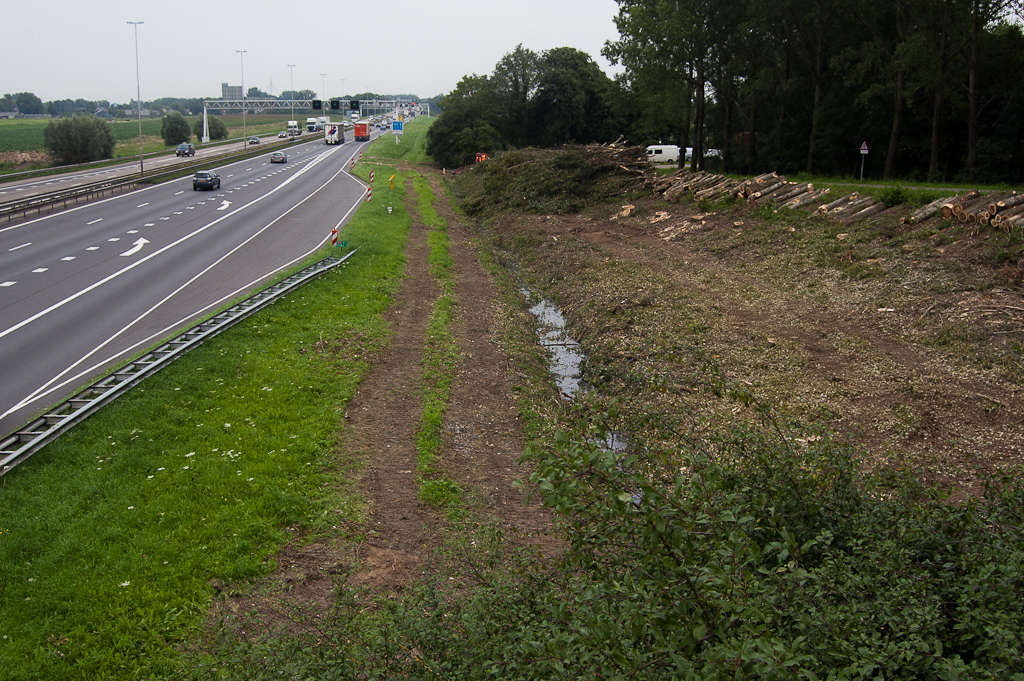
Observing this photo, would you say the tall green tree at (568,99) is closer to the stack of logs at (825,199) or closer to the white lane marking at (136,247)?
the stack of logs at (825,199)

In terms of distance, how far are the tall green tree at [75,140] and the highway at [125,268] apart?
3021 cm

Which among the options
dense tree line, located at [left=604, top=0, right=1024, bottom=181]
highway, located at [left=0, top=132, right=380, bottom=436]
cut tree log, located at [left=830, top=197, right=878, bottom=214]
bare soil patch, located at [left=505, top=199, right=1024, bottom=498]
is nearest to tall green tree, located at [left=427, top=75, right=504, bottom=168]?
dense tree line, located at [left=604, top=0, right=1024, bottom=181]

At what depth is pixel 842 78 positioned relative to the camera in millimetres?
41375

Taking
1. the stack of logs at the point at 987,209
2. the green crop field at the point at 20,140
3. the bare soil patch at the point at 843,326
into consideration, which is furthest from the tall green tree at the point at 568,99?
the green crop field at the point at 20,140

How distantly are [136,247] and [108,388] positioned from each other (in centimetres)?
1757

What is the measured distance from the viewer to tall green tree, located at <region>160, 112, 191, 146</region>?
98.5m

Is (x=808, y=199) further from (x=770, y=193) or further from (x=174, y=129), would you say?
(x=174, y=129)

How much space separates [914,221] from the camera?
21.4 metres

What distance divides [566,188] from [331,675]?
35.1 meters

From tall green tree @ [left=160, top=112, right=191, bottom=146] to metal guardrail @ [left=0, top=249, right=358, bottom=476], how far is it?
308 feet

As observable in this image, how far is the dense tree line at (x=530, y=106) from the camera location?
6956 centimetres

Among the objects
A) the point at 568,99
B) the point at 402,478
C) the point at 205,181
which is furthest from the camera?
the point at 568,99

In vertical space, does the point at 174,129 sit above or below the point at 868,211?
above

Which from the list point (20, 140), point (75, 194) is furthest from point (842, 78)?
point (20, 140)
